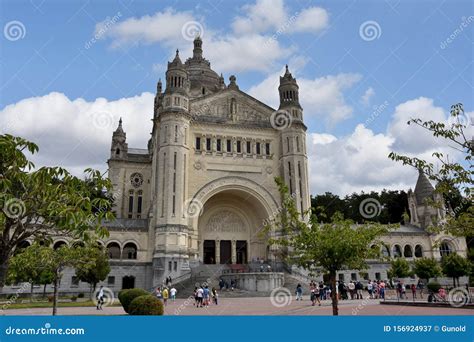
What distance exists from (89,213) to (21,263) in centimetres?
1349

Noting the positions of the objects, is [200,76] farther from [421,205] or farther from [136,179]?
[421,205]

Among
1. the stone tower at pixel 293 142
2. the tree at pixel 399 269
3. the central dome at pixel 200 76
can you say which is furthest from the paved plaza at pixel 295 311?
the central dome at pixel 200 76

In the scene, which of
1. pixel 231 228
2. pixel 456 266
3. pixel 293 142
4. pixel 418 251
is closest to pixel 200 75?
pixel 293 142

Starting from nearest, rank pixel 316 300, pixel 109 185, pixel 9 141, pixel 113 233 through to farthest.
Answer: pixel 9 141, pixel 109 185, pixel 316 300, pixel 113 233

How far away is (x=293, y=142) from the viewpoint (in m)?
46.2

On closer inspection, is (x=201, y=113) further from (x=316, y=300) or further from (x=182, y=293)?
(x=316, y=300)

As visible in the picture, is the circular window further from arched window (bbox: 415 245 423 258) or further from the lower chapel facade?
arched window (bbox: 415 245 423 258)

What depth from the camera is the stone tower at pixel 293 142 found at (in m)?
44.7

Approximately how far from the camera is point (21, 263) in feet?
61.3

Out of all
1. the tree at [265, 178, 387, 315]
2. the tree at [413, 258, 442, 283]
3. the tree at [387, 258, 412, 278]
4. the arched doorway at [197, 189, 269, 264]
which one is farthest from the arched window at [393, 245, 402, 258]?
the tree at [265, 178, 387, 315]

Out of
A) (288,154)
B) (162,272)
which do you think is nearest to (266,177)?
(288,154)

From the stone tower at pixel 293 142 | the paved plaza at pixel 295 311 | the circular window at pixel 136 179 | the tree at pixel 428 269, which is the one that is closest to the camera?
the paved plaza at pixel 295 311

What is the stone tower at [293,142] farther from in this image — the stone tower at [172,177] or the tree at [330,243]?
the tree at [330,243]

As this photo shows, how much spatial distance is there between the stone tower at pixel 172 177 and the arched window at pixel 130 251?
3860 millimetres
